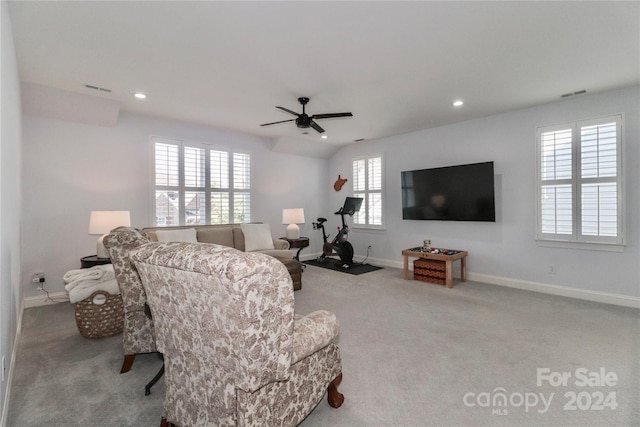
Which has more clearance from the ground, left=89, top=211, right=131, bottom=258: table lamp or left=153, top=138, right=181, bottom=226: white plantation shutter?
left=153, top=138, right=181, bottom=226: white plantation shutter

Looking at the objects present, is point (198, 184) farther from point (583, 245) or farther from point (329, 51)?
point (583, 245)

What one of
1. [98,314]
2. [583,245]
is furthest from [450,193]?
[98,314]

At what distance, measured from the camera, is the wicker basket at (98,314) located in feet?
9.39

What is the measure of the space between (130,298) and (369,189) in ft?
17.6

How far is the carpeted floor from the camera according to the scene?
187 centimetres

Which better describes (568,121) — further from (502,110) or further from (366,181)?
(366,181)

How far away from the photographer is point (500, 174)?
4.81 m

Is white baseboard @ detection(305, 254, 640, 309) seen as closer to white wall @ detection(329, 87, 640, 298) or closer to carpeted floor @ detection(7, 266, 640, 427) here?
white wall @ detection(329, 87, 640, 298)

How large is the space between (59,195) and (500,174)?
6595 mm

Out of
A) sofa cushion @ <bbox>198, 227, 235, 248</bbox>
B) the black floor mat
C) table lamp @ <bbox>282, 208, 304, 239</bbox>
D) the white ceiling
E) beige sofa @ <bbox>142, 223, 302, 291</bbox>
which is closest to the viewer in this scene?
the white ceiling

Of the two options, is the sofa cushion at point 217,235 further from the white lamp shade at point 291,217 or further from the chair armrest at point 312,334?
the chair armrest at point 312,334

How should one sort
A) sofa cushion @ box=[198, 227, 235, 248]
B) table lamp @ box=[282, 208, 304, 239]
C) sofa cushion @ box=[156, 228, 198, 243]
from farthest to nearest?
table lamp @ box=[282, 208, 304, 239] < sofa cushion @ box=[198, 227, 235, 248] < sofa cushion @ box=[156, 228, 198, 243]

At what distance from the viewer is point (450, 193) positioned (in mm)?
5258

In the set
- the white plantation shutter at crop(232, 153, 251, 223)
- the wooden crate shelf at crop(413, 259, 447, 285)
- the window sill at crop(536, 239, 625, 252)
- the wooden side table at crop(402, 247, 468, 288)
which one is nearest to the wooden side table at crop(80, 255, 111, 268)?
the white plantation shutter at crop(232, 153, 251, 223)
